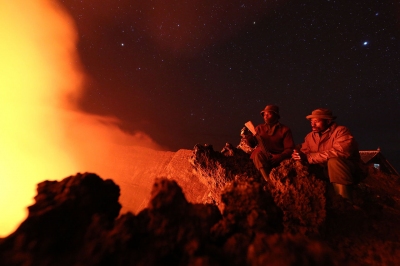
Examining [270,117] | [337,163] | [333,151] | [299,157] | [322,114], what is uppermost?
[270,117]

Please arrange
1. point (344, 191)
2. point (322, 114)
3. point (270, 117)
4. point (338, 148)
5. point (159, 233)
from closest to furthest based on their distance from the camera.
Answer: point (159, 233), point (344, 191), point (338, 148), point (322, 114), point (270, 117)

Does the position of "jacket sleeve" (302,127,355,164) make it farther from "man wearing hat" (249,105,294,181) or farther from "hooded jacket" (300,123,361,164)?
"man wearing hat" (249,105,294,181)

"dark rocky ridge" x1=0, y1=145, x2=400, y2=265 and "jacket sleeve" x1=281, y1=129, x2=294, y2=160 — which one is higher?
"jacket sleeve" x1=281, y1=129, x2=294, y2=160

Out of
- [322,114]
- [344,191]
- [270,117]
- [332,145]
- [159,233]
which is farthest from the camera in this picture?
[270,117]

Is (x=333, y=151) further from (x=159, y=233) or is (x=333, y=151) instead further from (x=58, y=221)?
(x=58, y=221)

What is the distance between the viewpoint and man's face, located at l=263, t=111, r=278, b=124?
511 cm

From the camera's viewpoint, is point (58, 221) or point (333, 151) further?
point (333, 151)

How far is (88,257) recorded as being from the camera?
1440mm

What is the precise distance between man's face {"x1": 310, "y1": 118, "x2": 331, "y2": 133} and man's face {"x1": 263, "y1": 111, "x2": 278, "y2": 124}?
38.2 inches

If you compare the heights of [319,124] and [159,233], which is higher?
[319,124]

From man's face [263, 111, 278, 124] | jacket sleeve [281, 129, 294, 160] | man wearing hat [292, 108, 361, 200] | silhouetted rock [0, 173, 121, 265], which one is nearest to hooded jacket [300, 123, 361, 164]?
man wearing hat [292, 108, 361, 200]

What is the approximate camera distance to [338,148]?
12.7 feet

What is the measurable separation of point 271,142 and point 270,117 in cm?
69

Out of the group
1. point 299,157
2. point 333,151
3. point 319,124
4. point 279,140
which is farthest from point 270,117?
point 333,151
